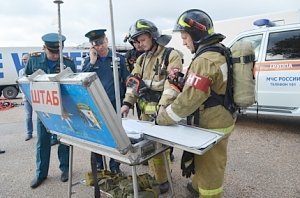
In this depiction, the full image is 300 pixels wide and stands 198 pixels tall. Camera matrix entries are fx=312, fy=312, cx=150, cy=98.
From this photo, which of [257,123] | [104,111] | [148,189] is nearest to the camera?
[104,111]

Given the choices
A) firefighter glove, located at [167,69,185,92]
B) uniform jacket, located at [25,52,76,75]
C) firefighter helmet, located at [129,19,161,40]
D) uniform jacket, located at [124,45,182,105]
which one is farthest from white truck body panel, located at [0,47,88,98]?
firefighter glove, located at [167,69,185,92]

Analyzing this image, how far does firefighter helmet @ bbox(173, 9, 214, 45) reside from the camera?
94.7 inches

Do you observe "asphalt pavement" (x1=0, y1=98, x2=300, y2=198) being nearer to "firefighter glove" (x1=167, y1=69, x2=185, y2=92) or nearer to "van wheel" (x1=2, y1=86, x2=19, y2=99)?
"firefighter glove" (x1=167, y1=69, x2=185, y2=92)

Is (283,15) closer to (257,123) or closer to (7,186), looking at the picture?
(257,123)

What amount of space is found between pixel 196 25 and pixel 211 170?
3.77 ft

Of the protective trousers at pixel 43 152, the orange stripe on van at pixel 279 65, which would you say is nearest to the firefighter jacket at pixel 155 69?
the protective trousers at pixel 43 152

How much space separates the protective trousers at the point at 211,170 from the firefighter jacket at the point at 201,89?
226 mm

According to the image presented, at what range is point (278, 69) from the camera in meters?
5.89

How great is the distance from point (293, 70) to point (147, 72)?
3.58 metres

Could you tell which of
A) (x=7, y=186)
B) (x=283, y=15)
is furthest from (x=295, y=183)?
(x=283, y=15)

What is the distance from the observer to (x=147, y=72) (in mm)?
3227

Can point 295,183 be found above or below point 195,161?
below

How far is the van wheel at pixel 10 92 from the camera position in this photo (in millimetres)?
16594

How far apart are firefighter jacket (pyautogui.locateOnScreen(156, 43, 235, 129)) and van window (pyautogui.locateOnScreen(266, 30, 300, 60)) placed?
3.95 metres
